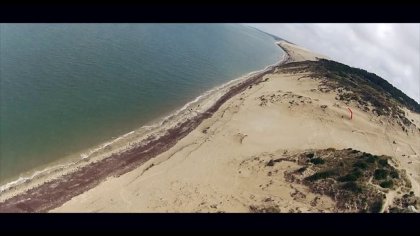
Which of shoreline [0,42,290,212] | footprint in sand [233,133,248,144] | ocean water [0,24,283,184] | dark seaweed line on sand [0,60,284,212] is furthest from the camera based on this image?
footprint in sand [233,133,248,144]

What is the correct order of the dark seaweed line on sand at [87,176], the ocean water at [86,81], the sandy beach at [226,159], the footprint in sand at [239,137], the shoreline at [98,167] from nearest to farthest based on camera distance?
the dark seaweed line on sand at [87,176] → the shoreline at [98,167] → the sandy beach at [226,159] → the ocean water at [86,81] → the footprint in sand at [239,137]

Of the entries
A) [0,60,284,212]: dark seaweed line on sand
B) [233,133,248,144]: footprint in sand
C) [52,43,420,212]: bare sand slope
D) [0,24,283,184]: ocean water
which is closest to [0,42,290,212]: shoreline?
[0,60,284,212]: dark seaweed line on sand

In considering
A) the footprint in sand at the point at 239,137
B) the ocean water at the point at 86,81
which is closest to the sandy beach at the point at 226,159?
the footprint in sand at the point at 239,137

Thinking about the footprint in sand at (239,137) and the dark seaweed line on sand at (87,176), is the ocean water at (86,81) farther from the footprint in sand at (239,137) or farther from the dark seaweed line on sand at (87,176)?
the footprint in sand at (239,137)

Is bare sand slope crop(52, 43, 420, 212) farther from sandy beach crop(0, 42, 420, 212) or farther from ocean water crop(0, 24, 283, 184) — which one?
ocean water crop(0, 24, 283, 184)

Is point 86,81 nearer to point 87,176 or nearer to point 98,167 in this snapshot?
point 98,167
